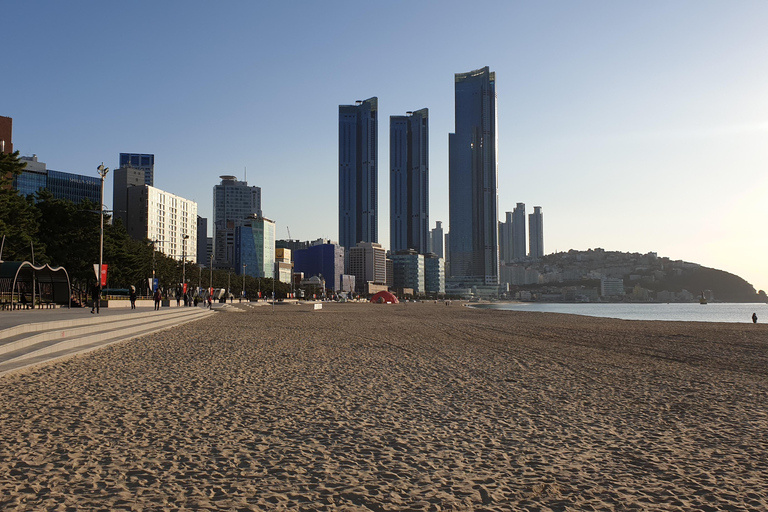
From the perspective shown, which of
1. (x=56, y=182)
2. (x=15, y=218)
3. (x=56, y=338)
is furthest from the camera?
(x=56, y=182)

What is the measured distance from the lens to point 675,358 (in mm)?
16438

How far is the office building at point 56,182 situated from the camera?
14750 cm

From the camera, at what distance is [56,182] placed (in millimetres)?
162375

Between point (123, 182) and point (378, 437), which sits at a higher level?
point (123, 182)

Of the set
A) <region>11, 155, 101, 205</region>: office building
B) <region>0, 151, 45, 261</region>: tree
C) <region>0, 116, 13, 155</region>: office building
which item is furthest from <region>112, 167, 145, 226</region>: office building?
<region>0, 151, 45, 261</region>: tree

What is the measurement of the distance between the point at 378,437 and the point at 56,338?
12535 millimetres

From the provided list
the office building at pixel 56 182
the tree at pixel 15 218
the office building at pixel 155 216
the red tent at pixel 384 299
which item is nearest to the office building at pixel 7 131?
the office building at pixel 56 182

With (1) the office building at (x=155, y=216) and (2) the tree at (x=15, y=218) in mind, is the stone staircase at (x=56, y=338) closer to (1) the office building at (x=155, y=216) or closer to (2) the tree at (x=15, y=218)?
(2) the tree at (x=15, y=218)

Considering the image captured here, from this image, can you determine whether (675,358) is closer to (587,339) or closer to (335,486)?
(587,339)

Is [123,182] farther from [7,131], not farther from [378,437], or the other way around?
[378,437]

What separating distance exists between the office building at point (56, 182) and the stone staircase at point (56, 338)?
138 meters

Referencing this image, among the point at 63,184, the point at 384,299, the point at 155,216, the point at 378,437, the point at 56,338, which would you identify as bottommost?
the point at 384,299

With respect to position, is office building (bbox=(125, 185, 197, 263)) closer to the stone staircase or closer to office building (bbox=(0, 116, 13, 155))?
office building (bbox=(0, 116, 13, 155))

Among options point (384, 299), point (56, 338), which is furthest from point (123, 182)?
point (56, 338)
